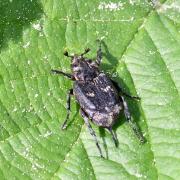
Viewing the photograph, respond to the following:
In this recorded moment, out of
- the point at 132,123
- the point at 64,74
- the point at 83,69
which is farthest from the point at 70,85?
the point at 132,123

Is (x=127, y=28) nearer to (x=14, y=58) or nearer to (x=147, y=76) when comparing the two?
(x=147, y=76)

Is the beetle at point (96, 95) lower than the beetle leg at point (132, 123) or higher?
higher

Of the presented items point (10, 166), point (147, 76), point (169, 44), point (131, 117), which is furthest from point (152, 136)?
point (10, 166)

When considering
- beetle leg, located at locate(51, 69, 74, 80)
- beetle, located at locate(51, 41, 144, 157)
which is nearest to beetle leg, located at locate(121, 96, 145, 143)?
beetle, located at locate(51, 41, 144, 157)

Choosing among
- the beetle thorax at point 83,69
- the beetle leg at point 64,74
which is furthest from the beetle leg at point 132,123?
the beetle leg at point 64,74

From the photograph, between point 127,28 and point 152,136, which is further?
point 127,28

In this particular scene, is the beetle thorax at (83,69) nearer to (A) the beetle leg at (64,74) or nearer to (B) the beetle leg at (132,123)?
(A) the beetle leg at (64,74)
